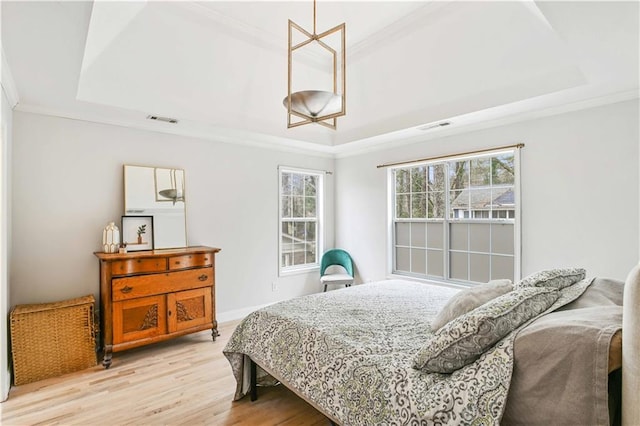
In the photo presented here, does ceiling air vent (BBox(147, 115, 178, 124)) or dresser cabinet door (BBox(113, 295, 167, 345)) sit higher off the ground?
ceiling air vent (BBox(147, 115, 178, 124))

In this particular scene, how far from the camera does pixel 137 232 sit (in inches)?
147

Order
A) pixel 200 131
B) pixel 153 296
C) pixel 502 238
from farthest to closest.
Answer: pixel 200 131
pixel 502 238
pixel 153 296

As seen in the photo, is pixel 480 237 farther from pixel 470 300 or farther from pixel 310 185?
pixel 310 185

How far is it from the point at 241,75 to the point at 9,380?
3463 mm

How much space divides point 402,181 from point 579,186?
6.90 feet

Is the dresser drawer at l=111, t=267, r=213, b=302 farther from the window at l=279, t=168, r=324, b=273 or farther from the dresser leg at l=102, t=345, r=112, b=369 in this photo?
the window at l=279, t=168, r=324, b=273

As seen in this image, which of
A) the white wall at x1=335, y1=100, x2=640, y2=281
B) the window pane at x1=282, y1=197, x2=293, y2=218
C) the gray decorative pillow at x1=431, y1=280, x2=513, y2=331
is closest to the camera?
the gray decorative pillow at x1=431, y1=280, x2=513, y2=331

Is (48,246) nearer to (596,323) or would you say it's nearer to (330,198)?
(330,198)

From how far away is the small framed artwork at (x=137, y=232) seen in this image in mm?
3682

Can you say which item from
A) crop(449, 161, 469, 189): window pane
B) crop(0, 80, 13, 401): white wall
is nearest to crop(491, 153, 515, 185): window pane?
crop(449, 161, 469, 189): window pane

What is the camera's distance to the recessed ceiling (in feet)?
7.34

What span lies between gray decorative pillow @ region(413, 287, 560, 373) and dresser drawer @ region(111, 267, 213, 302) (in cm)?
274

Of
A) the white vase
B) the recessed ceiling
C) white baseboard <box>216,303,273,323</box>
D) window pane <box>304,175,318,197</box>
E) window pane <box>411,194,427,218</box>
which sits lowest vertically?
white baseboard <box>216,303,273,323</box>

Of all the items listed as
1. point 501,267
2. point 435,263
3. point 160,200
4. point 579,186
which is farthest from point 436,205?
point 160,200
